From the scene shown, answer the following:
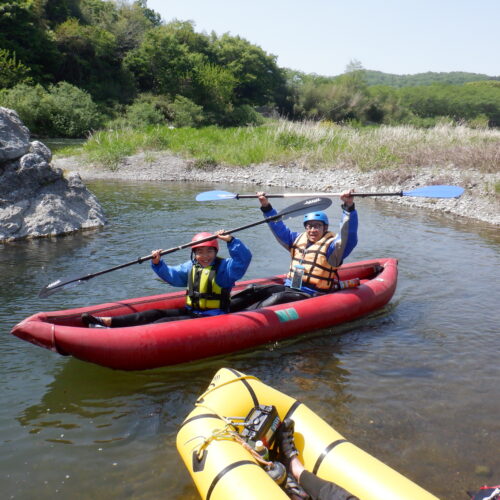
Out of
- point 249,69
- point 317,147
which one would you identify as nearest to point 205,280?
point 317,147

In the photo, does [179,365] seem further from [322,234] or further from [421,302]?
[421,302]

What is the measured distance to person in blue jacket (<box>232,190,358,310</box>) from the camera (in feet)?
15.1

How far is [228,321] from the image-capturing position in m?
3.94

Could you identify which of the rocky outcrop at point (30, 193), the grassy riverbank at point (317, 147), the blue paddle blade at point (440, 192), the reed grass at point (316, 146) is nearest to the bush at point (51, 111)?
the grassy riverbank at point (317, 147)

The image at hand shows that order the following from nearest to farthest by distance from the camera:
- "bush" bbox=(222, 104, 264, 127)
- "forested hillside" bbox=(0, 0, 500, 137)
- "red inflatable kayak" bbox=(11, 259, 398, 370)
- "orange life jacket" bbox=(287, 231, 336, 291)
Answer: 1. "red inflatable kayak" bbox=(11, 259, 398, 370)
2. "orange life jacket" bbox=(287, 231, 336, 291)
3. "forested hillside" bbox=(0, 0, 500, 137)
4. "bush" bbox=(222, 104, 264, 127)

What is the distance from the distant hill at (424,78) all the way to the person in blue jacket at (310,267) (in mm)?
105356

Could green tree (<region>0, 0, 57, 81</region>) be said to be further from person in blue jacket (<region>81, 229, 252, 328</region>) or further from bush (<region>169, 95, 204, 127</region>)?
person in blue jacket (<region>81, 229, 252, 328</region>)

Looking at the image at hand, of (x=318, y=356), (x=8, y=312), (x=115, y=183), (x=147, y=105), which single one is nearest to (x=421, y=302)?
(x=318, y=356)

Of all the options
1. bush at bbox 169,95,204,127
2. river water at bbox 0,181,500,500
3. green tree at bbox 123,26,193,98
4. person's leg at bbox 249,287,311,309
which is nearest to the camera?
river water at bbox 0,181,500,500

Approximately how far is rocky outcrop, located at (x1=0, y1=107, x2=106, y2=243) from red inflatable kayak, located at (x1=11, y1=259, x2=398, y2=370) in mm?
4023

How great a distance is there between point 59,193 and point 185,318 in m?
4.84

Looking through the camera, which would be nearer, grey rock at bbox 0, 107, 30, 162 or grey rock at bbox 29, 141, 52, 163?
grey rock at bbox 0, 107, 30, 162

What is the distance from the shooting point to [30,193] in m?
7.75

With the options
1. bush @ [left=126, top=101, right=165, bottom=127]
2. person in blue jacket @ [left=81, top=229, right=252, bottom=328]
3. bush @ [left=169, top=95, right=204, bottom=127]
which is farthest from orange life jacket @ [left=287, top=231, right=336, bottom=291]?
bush @ [left=169, top=95, right=204, bottom=127]
